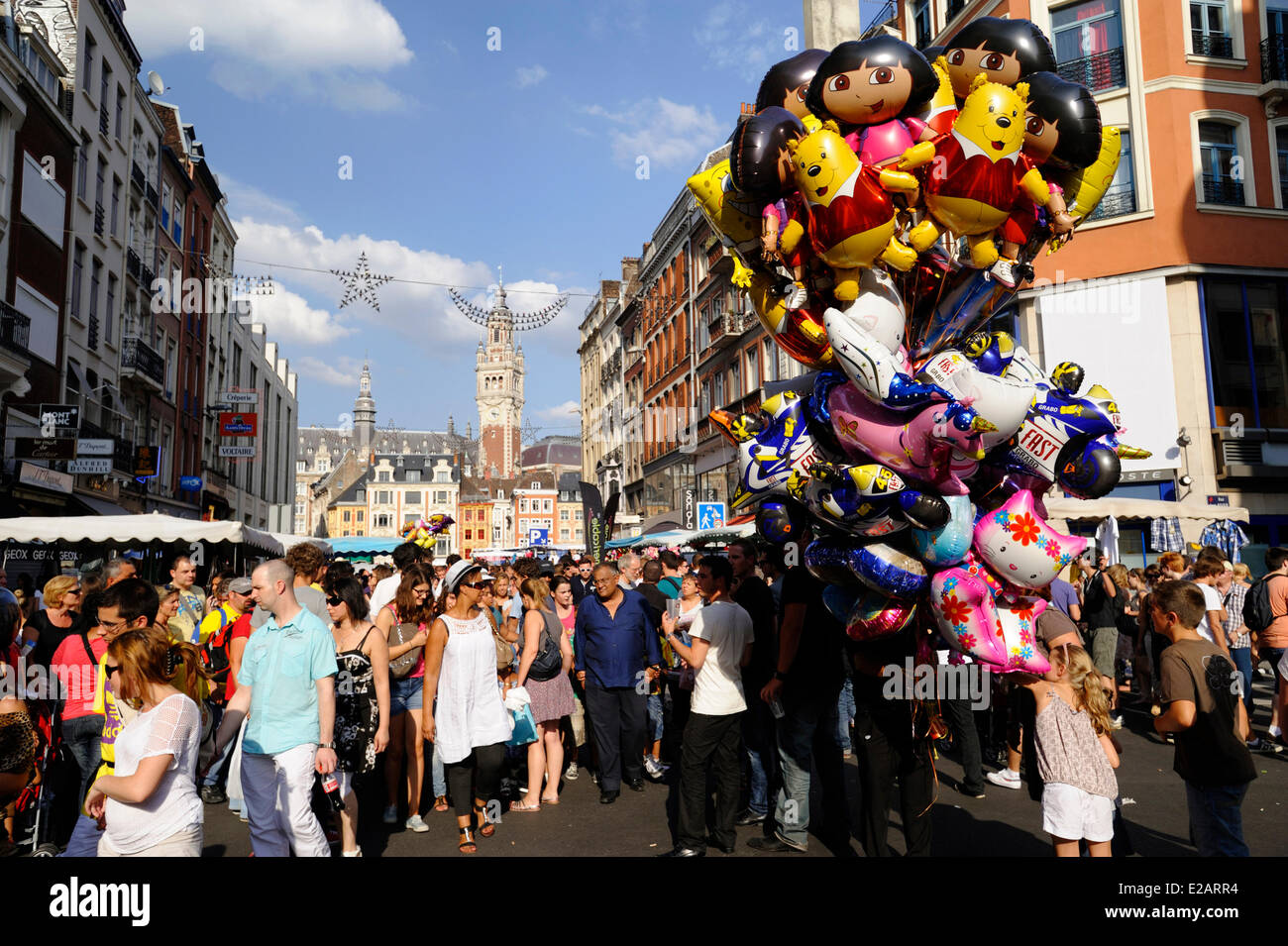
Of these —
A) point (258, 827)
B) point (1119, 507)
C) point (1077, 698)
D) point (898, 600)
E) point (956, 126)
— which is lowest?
point (258, 827)

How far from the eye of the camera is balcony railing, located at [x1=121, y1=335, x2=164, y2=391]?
26.3 m

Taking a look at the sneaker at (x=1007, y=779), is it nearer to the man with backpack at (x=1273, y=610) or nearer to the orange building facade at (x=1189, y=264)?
the man with backpack at (x=1273, y=610)

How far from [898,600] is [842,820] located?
1.88m

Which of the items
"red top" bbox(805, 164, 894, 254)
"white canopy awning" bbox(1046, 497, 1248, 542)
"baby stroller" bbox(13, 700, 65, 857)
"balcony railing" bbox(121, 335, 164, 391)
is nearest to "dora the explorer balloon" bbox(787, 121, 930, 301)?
"red top" bbox(805, 164, 894, 254)

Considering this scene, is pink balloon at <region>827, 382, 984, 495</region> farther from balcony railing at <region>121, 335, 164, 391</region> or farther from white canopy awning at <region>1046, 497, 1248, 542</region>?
balcony railing at <region>121, 335, 164, 391</region>

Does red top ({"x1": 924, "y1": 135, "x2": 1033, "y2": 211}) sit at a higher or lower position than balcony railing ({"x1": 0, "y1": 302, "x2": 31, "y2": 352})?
lower

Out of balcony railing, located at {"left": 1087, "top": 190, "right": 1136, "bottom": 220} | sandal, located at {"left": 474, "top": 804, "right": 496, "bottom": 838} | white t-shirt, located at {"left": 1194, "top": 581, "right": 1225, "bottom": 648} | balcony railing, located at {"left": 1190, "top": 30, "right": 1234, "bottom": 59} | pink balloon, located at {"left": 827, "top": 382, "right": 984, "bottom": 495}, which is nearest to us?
pink balloon, located at {"left": 827, "top": 382, "right": 984, "bottom": 495}

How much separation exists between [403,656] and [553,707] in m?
1.34

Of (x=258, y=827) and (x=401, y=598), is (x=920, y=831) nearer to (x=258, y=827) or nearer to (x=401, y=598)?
(x=258, y=827)

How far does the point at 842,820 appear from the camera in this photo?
566cm

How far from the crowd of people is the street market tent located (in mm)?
2609

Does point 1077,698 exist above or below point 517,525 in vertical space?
below

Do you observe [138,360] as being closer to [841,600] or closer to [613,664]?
[613,664]
